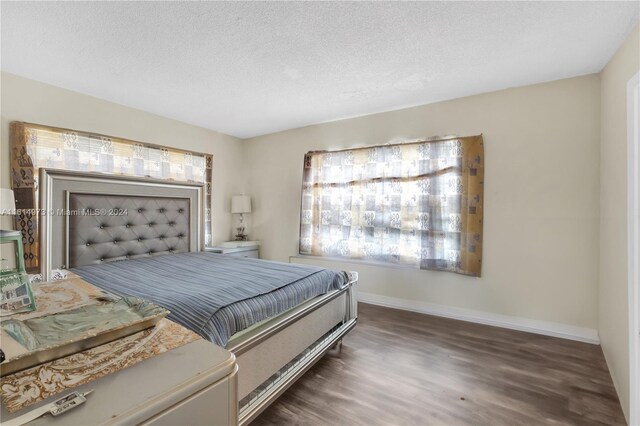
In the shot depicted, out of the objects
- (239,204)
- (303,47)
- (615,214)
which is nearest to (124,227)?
(239,204)

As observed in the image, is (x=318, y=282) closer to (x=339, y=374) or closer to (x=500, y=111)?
(x=339, y=374)

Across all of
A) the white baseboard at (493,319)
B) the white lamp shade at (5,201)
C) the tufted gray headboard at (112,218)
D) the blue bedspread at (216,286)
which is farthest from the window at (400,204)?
the white lamp shade at (5,201)

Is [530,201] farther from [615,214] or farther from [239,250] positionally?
[239,250]

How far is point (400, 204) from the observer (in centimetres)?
303

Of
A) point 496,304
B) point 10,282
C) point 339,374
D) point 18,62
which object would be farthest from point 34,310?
point 496,304

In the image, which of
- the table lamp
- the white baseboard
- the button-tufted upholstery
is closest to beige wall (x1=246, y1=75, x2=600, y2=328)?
the white baseboard

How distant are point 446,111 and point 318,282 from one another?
2189 millimetres

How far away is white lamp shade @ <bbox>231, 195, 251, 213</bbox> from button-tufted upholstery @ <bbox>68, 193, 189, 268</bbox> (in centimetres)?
84

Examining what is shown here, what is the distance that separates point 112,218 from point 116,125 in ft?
3.24

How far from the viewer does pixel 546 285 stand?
2.42 meters

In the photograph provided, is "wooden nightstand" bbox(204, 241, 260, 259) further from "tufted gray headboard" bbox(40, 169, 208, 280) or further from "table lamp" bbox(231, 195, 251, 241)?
"table lamp" bbox(231, 195, 251, 241)

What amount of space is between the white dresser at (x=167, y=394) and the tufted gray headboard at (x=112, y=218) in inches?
83.9

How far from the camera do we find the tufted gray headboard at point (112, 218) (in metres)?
2.15

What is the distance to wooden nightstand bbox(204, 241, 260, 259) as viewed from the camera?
3.40m
